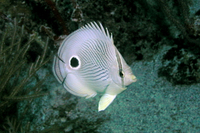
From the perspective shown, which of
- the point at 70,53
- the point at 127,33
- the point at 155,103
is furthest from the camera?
the point at 127,33

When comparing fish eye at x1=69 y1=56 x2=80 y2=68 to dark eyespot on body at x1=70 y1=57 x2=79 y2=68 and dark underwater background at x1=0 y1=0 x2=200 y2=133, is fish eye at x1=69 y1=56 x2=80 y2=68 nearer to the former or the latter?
dark eyespot on body at x1=70 y1=57 x2=79 y2=68

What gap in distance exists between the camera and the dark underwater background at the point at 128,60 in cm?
181

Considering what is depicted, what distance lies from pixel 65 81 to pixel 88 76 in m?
0.18

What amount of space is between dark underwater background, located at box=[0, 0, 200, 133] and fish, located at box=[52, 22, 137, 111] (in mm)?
558

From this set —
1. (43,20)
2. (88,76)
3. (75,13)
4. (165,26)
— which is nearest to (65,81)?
(88,76)

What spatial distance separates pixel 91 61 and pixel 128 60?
1581 mm

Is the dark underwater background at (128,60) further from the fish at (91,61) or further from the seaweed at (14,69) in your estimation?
the fish at (91,61)

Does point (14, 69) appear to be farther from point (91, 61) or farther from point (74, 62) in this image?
point (91, 61)

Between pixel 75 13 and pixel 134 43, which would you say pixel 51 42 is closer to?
pixel 75 13

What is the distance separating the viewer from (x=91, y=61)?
1216 mm

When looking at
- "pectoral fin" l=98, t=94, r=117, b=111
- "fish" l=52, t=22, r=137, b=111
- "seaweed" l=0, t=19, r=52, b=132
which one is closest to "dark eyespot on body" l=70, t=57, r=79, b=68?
"fish" l=52, t=22, r=137, b=111

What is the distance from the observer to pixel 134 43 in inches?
108

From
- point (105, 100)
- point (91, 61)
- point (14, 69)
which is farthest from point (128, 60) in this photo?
point (14, 69)

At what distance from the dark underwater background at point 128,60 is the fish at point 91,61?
56cm
